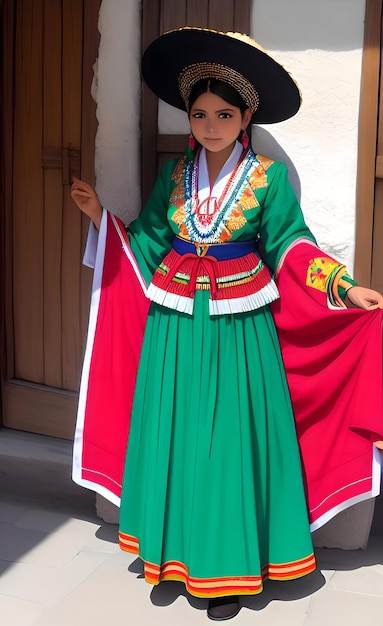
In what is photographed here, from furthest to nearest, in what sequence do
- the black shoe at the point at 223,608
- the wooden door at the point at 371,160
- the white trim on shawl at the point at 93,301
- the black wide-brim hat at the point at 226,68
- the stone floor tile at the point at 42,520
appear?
the stone floor tile at the point at 42,520 < the white trim on shawl at the point at 93,301 < the wooden door at the point at 371,160 < the black shoe at the point at 223,608 < the black wide-brim hat at the point at 226,68

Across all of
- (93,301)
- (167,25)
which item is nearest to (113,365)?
(93,301)

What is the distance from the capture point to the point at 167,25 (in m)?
3.46

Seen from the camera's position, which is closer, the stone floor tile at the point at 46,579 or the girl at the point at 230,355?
the girl at the point at 230,355

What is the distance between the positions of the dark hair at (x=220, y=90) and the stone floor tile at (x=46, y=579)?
1.87m

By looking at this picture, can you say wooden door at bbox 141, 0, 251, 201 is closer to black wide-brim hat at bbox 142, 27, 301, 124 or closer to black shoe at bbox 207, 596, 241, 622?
black wide-brim hat at bbox 142, 27, 301, 124

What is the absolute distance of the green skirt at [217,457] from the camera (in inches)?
118

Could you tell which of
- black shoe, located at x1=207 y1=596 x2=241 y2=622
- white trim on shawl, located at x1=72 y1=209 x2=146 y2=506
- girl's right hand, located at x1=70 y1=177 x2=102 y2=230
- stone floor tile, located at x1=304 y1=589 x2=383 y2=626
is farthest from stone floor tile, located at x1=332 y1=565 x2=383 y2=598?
girl's right hand, located at x1=70 y1=177 x2=102 y2=230

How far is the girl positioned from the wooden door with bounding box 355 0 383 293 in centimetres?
36

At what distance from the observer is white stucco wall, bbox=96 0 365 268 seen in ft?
10.5

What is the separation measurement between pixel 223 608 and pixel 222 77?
190 centimetres

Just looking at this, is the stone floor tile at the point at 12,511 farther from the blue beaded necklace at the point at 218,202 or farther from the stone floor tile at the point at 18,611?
the blue beaded necklace at the point at 218,202

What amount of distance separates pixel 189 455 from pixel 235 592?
513 mm

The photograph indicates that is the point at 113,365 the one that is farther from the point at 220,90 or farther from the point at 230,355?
the point at 220,90

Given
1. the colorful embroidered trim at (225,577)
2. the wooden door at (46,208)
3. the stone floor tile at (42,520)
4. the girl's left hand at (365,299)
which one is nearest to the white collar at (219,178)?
the girl's left hand at (365,299)
